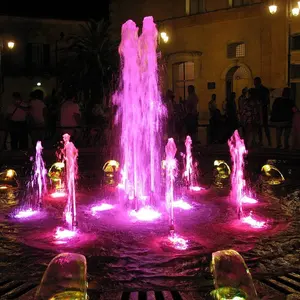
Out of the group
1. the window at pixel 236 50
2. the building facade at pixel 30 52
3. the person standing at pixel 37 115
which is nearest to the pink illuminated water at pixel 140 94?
the person standing at pixel 37 115

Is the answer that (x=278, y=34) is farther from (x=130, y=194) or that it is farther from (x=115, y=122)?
(x=130, y=194)

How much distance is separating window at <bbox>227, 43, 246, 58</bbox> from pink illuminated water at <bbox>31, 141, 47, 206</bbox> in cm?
1488

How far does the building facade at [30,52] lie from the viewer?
35719mm

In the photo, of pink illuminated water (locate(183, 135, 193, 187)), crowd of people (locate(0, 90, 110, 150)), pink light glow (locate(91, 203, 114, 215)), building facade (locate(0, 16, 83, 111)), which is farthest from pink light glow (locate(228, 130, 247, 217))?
building facade (locate(0, 16, 83, 111))

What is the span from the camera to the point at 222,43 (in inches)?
998

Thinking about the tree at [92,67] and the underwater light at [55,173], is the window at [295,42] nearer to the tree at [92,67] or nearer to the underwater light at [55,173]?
the tree at [92,67]

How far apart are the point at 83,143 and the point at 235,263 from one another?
10681 millimetres

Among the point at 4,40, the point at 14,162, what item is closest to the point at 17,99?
the point at 14,162

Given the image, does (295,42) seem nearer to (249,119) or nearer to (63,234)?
(249,119)

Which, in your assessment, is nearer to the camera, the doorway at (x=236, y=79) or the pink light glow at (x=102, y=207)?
the pink light glow at (x=102, y=207)

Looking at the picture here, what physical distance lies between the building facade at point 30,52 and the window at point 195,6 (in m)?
11.6

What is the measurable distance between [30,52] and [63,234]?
33009mm

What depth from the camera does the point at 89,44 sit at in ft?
54.8

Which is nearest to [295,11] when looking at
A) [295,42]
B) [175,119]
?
[295,42]
